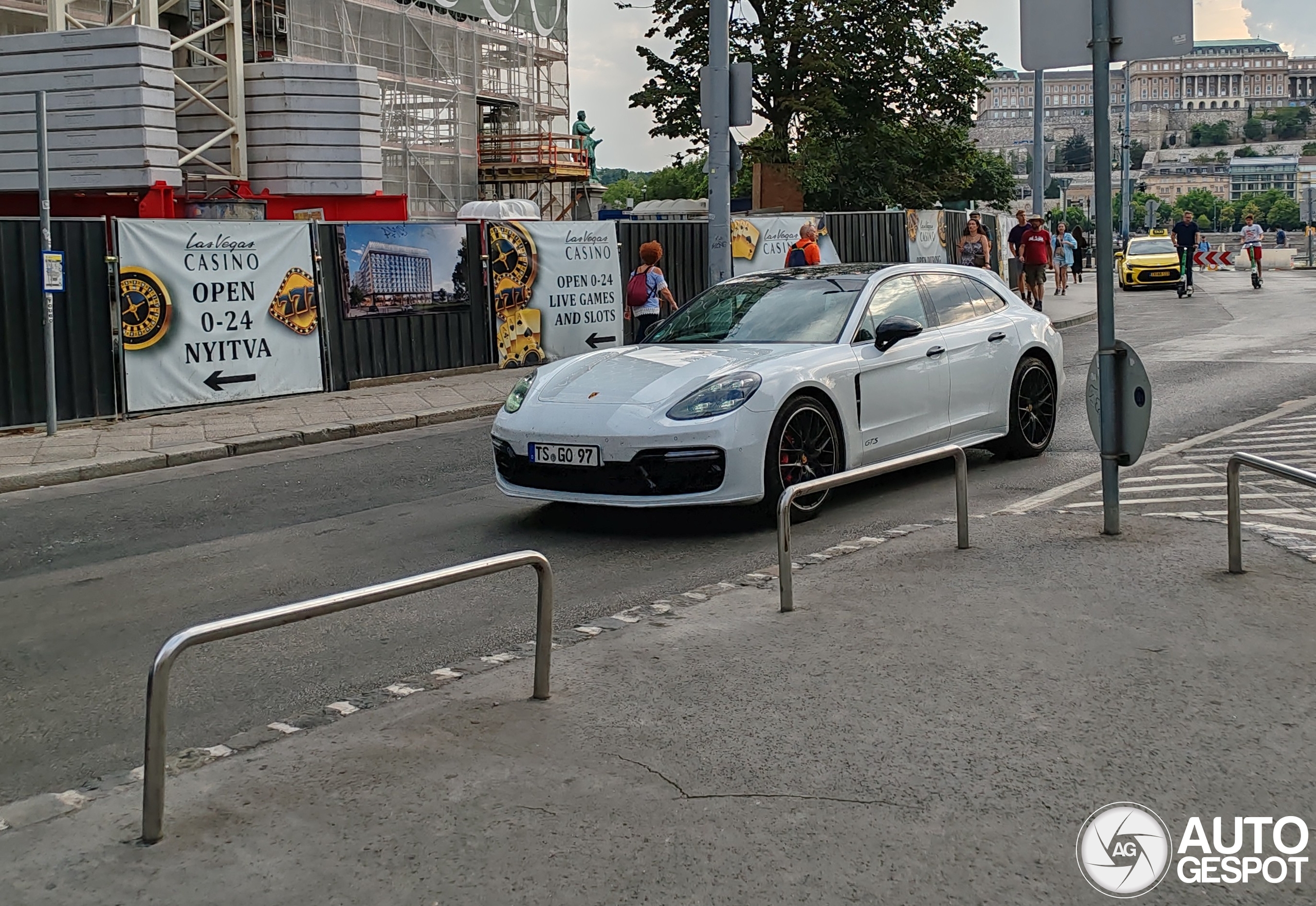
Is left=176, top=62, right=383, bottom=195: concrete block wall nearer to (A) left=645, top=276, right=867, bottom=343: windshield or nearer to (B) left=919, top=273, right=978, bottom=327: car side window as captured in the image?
(A) left=645, top=276, right=867, bottom=343: windshield

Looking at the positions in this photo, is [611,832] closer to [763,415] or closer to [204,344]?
[763,415]

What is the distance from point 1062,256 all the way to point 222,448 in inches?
980

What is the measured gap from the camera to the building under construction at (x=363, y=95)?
2872 centimetres

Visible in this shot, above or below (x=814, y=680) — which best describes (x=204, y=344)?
above

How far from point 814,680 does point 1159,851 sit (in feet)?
5.28

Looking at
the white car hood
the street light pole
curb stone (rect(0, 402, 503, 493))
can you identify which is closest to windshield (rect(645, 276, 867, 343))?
the white car hood

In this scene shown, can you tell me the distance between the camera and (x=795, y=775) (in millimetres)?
4227

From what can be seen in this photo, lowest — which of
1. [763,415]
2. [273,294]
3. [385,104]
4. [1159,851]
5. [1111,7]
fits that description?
[1159,851]

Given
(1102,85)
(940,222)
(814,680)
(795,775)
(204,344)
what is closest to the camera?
(795,775)

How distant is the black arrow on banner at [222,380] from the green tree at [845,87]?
2655 cm

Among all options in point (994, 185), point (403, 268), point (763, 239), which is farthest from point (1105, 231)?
point (994, 185)

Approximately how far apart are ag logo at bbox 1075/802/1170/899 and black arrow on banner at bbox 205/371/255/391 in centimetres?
1234

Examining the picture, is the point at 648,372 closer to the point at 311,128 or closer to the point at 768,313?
the point at 768,313

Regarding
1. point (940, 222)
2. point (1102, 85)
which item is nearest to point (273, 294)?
point (1102, 85)
